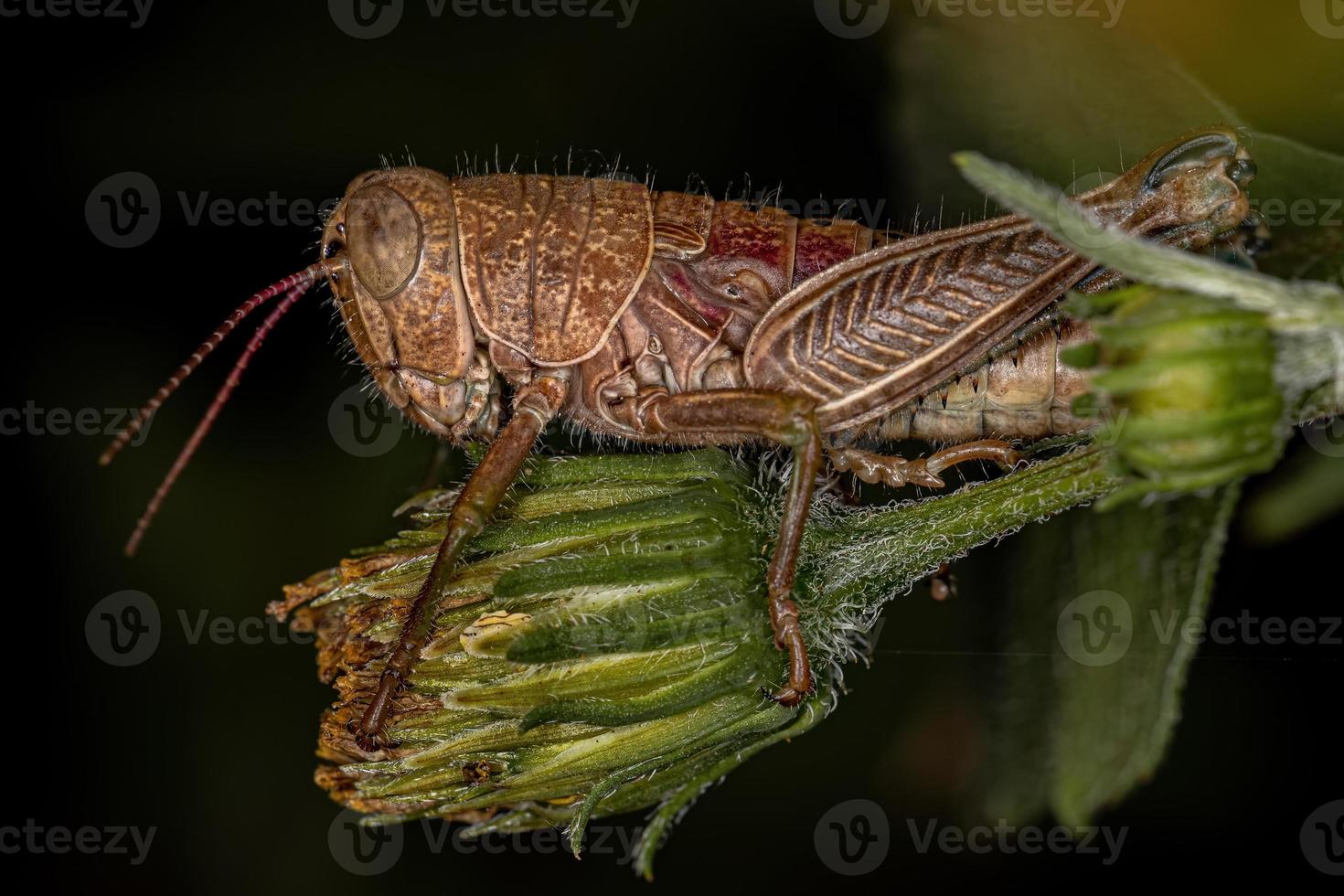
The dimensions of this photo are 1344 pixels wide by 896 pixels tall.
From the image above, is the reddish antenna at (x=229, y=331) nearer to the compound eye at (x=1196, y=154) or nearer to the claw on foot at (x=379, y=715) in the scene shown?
the claw on foot at (x=379, y=715)

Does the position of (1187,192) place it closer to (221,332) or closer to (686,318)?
(686,318)

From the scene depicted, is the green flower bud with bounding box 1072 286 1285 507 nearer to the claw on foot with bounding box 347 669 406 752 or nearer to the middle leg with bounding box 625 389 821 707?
the middle leg with bounding box 625 389 821 707

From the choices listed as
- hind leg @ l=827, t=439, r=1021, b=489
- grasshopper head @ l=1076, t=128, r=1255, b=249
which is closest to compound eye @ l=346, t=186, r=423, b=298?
hind leg @ l=827, t=439, r=1021, b=489

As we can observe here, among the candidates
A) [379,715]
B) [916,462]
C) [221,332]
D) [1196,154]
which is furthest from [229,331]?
[1196,154]

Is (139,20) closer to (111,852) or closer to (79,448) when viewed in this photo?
(79,448)

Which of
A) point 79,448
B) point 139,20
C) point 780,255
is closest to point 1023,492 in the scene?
point 780,255
